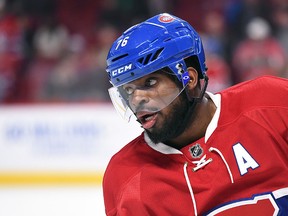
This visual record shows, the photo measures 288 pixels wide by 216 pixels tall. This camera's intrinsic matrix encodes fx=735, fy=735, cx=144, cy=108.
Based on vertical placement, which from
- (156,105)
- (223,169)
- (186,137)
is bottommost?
(223,169)

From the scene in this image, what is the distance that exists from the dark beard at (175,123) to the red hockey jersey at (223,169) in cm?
7

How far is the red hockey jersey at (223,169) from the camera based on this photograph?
6.88 ft

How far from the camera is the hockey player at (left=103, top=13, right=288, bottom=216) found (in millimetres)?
2096

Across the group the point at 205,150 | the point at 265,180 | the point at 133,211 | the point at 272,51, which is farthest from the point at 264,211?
the point at 272,51

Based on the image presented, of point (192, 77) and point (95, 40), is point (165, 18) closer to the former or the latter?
point (192, 77)

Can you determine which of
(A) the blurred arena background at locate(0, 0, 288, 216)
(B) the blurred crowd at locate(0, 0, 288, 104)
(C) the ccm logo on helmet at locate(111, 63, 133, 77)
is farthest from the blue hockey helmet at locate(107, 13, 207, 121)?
(B) the blurred crowd at locate(0, 0, 288, 104)

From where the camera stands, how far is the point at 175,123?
84.1 inches

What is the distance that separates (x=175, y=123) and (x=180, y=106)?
0.06 metres

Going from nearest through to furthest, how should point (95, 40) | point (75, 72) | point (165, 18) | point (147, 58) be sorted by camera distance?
point (147, 58) < point (165, 18) < point (75, 72) < point (95, 40)

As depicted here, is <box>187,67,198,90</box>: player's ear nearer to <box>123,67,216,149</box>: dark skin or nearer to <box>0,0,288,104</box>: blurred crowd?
<box>123,67,216,149</box>: dark skin

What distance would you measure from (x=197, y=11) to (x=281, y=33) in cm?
87

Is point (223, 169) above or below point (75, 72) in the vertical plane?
below

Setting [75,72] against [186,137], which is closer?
[186,137]

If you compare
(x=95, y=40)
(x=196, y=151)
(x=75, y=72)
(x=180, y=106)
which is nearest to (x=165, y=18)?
(x=180, y=106)
